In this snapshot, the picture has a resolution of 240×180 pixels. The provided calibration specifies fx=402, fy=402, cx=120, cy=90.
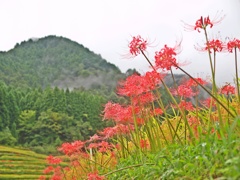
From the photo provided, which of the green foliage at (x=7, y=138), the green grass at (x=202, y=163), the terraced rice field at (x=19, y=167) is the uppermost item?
the green foliage at (x=7, y=138)

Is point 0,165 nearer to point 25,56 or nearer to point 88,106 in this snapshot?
point 88,106

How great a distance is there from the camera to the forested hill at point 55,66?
63.0 meters

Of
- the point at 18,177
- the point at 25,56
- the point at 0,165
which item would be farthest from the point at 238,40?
the point at 25,56

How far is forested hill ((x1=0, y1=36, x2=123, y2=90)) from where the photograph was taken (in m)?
63.0

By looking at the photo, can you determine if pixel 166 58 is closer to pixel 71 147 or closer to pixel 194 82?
pixel 194 82

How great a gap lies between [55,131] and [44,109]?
2.78 meters

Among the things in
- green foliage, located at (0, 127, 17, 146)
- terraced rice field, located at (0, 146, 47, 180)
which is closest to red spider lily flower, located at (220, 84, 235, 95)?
terraced rice field, located at (0, 146, 47, 180)

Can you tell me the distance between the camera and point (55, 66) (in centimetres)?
7494

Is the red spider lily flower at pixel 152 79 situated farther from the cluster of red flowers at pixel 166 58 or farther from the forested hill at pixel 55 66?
the forested hill at pixel 55 66

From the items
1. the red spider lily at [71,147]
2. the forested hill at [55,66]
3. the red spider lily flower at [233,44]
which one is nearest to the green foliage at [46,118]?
the forested hill at [55,66]

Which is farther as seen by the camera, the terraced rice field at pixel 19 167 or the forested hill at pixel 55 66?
the forested hill at pixel 55 66

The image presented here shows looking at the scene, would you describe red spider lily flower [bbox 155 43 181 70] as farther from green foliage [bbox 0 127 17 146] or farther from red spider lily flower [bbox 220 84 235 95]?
green foliage [bbox 0 127 17 146]

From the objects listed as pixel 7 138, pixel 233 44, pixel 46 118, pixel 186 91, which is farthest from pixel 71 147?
pixel 46 118

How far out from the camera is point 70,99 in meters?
41.2
